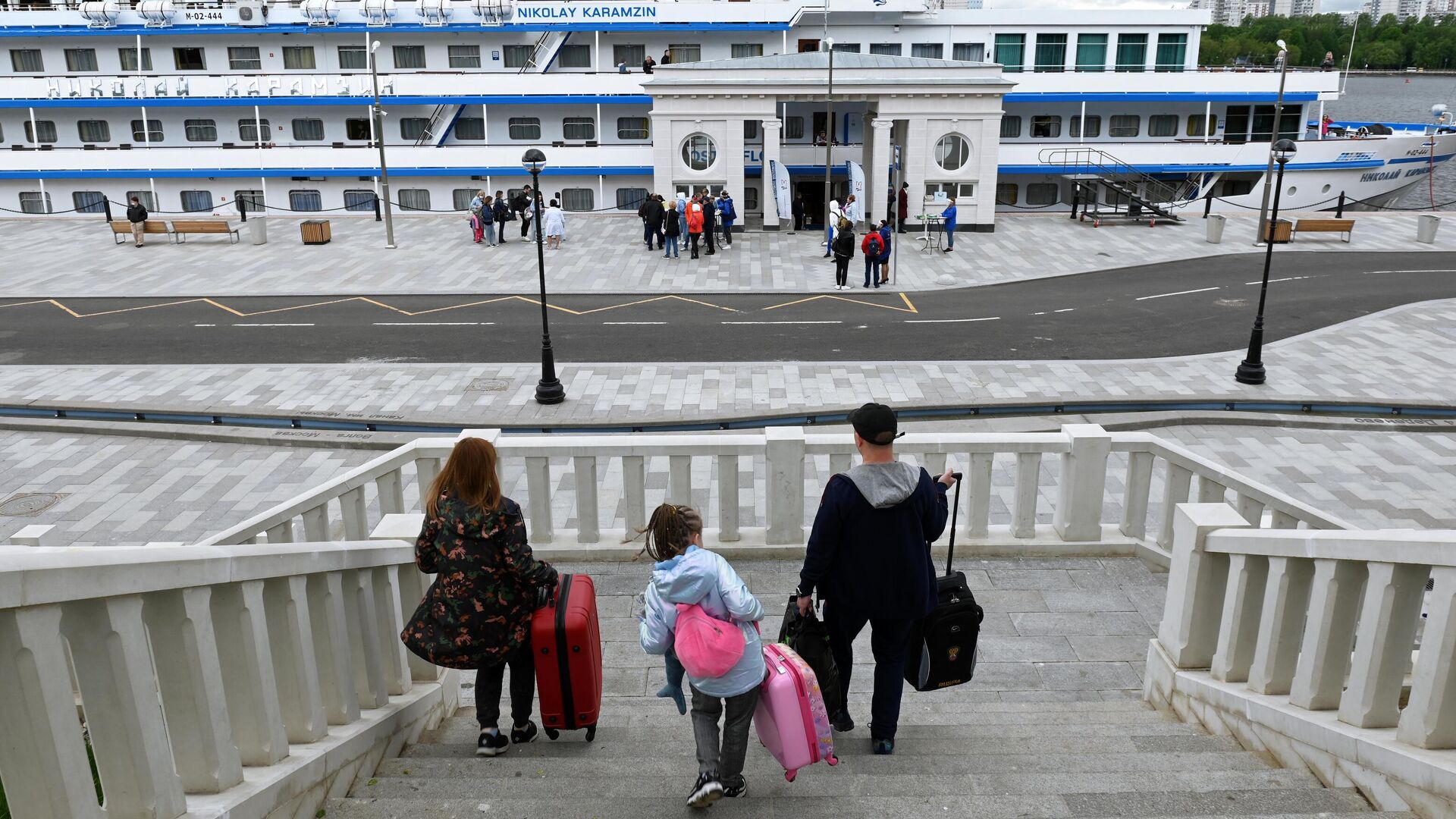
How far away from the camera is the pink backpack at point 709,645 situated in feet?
15.8

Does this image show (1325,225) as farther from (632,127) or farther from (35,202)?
(35,202)

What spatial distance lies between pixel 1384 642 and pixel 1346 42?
538 ft

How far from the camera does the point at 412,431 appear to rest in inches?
649

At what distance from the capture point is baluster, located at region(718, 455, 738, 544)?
29.1 feet

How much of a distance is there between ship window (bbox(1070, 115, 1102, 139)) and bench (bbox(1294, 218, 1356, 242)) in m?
9.45

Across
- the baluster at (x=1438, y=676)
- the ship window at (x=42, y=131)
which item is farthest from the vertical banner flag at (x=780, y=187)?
the baluster at (x=1438, y=676)

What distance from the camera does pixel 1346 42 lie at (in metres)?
141

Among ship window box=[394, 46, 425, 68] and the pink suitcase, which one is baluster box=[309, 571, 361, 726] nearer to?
the pink suitcase

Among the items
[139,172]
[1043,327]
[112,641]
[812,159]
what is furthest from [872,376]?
[139,172]

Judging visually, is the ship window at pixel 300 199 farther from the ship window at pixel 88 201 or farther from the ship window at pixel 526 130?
the ship window at pixel 526 130

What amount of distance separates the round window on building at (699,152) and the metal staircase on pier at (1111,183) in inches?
489

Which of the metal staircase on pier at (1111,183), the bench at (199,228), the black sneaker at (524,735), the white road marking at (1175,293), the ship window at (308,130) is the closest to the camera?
the black sneaker at (524,735)

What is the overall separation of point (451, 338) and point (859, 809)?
19462mm

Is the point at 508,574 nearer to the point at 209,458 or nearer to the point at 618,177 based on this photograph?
the point at 209,458
